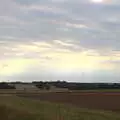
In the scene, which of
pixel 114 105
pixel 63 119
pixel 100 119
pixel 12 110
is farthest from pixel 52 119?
pixel 114 105

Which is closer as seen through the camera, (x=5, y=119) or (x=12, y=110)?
(x=5, y=119)

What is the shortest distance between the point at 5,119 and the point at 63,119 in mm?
3664

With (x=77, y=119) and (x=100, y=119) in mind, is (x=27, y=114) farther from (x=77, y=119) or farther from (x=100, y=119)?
(x=100, y=119)

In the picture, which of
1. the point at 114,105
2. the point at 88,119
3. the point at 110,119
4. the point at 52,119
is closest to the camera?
the point at 52,119

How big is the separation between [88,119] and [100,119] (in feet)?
5.80

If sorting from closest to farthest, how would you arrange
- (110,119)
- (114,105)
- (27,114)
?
(27,114)
(110,119)
(114,105)

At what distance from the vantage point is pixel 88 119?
23.8 metres

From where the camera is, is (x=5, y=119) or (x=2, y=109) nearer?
(x=5, y=119)

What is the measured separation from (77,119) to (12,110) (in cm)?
464

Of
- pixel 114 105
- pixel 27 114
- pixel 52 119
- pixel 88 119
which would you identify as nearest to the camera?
pixel 52 119

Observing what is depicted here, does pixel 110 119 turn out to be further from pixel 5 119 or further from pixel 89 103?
pixel 89 103

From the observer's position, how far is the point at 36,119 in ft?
68.5

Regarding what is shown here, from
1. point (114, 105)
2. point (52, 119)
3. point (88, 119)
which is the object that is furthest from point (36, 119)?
point (114, 105)

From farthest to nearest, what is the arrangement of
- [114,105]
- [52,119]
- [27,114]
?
A: [114,105] → [27,114] → [52,119]
